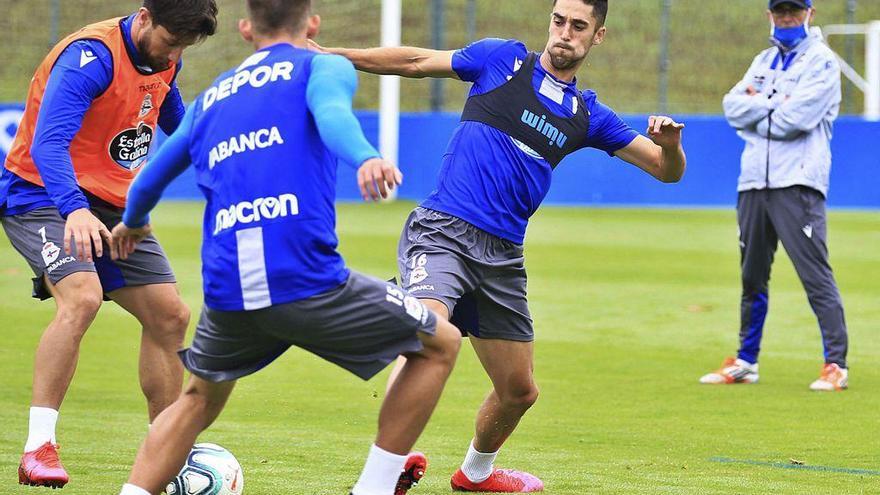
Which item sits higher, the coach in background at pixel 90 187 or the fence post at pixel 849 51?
the coach in background at pixel 90 187

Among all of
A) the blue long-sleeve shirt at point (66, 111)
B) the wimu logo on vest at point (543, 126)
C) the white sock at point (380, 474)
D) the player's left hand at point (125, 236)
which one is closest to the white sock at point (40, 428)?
the blue long-sleeve shirt at point (66, 111)

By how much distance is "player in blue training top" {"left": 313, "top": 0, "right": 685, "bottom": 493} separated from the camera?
20.5 ft

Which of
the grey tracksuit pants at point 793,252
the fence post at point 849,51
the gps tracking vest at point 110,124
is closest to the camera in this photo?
the gps tracking vest at point 110,124

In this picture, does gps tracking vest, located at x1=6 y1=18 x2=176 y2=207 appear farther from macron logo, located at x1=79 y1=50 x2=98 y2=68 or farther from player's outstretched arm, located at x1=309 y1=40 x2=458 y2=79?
player's outstretched arm, located at x1=309 y1=40 x2=458 y2=79

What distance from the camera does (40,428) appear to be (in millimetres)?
6012

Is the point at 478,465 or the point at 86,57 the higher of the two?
the point at 86,57

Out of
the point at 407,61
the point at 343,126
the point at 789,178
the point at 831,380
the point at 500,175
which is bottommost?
the point at 831,380

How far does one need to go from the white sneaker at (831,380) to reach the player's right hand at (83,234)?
Answer: 5.23 meters

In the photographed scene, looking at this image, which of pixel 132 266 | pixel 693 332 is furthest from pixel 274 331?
pixel 693 332

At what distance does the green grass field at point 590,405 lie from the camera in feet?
21.7

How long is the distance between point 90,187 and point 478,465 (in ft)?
6.93

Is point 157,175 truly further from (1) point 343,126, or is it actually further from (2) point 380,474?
(2) point 380,474

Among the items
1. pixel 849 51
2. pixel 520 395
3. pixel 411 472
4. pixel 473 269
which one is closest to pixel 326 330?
pixel 411 472

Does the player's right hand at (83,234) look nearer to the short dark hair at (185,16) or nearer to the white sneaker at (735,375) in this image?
the short dark hair at (185,16)
